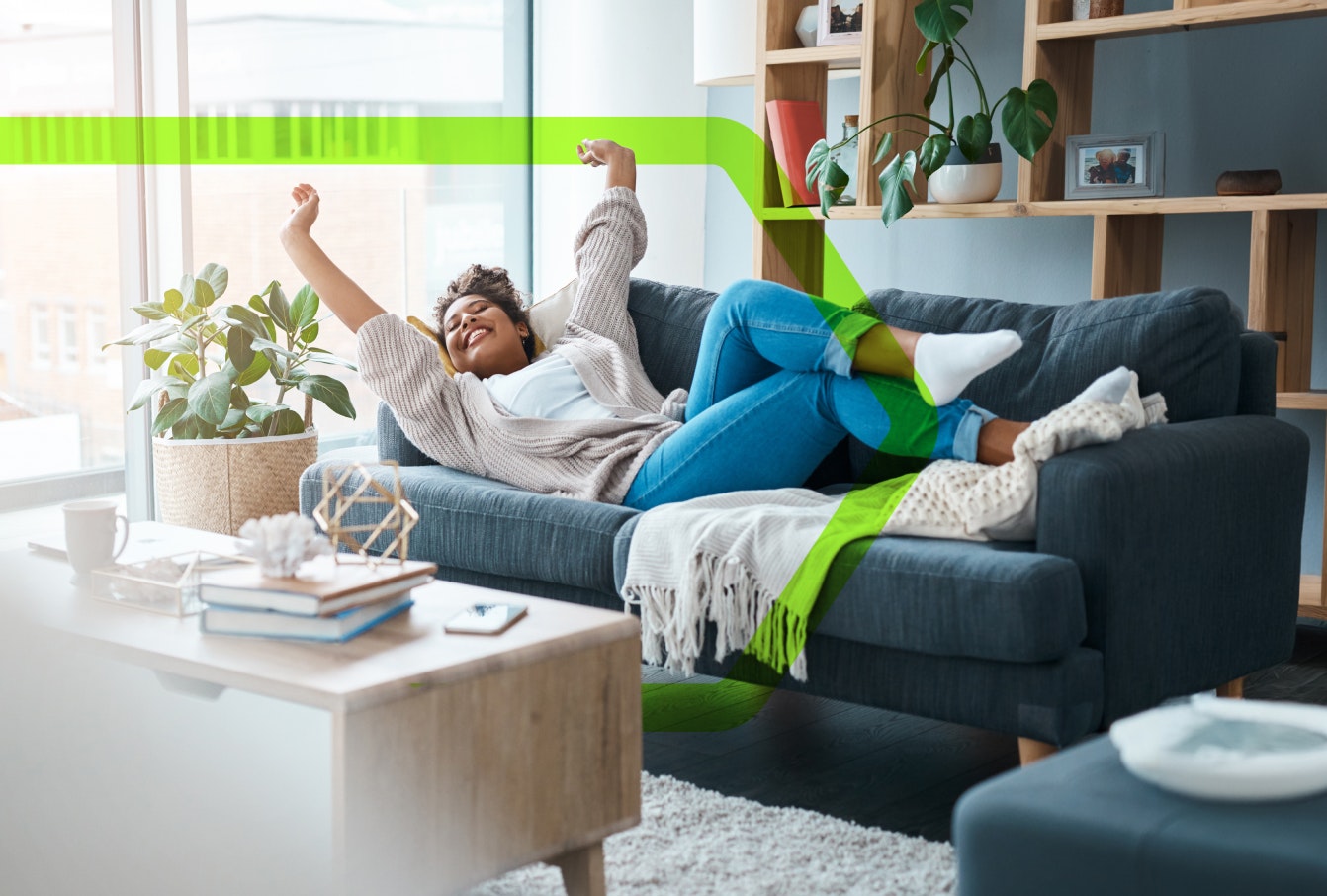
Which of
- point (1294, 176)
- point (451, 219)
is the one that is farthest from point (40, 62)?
point (1294, 176)

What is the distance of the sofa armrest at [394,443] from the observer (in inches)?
116

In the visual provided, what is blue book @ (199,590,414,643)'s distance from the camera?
1.62 m

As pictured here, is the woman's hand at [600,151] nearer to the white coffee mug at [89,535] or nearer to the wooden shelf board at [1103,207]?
the wooden shelf board at [1103,207]

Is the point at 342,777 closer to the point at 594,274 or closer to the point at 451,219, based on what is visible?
the point at 594,274

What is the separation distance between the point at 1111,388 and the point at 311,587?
51.9 inches

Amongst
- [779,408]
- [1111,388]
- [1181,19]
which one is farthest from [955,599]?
[1181,19]

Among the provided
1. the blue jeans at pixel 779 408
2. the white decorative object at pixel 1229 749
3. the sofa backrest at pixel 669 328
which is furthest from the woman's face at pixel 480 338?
the white decorative object at pixel 1229 749

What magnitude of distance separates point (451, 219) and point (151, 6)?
1324 millimetres

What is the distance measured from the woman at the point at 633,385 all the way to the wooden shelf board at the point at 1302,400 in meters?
1.16

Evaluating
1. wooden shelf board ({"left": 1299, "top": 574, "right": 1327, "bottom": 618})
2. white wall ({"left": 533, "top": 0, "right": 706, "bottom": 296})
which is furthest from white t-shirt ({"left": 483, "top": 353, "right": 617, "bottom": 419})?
white wall ({"left": 533, "top": 0, "right": 706, "bottom": 296})

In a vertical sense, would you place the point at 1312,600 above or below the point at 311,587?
below

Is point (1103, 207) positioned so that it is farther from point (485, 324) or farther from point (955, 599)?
point (955, 599)

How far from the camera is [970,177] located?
3.53 m

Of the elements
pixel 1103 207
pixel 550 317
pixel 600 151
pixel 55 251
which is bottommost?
pixel 550 317
